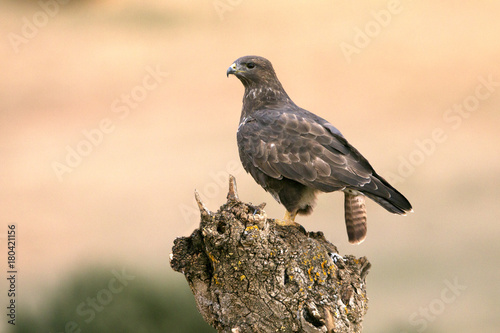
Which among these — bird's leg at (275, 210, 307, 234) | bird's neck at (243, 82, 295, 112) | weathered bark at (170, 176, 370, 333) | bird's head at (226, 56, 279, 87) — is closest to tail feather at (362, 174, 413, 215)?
bird's leg at (275, 210, 307, 234)

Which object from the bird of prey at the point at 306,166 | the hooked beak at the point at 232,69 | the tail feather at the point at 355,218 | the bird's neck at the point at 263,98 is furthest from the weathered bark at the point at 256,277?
the hooked beak at the point at 232,69

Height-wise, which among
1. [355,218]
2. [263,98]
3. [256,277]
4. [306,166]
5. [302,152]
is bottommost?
[256,277]

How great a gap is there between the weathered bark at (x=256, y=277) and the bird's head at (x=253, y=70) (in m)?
2.03

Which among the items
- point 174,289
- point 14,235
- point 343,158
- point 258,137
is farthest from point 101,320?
point 343,158

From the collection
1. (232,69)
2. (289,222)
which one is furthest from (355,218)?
(232,69)

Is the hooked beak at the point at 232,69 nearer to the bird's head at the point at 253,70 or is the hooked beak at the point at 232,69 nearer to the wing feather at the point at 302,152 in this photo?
the bird's head at the point at 253,70

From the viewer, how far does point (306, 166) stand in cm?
585

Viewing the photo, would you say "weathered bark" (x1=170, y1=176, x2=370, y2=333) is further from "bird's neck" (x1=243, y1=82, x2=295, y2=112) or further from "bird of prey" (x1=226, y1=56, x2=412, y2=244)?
"bird's neck" (x1=243, y1=82, x2=295, y2=112)

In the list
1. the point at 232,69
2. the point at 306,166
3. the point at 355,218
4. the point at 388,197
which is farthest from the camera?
the point at 232,69

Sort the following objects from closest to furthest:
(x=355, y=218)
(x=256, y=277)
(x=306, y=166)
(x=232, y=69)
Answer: (x=256, y=277), (x=306, y=166), (x=355, y=218), (x=232, y=69)

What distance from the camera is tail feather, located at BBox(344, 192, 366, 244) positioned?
607 centimetres

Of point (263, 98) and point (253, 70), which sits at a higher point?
point (253, 70)

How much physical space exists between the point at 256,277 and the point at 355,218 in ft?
5.32

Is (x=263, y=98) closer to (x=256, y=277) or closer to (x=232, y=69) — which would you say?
(x=232, y=69)
